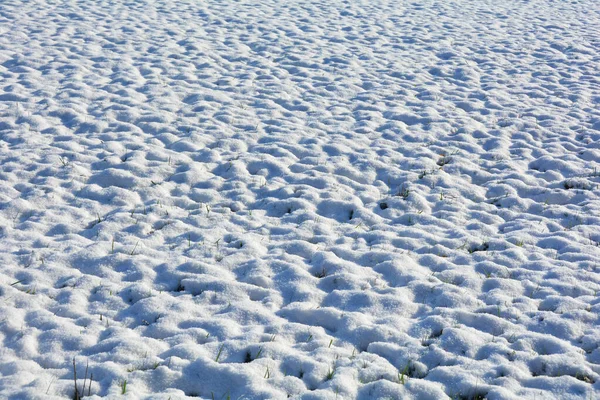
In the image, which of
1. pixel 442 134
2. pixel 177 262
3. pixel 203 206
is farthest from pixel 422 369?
pixel 442 134

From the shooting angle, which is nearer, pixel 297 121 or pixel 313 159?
pixel 313 159

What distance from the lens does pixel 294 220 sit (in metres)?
6.41

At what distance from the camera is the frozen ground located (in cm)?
431

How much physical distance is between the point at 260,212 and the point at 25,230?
2434 mm

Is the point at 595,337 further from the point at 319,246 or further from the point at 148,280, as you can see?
the point at 148,280

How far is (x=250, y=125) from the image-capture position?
8695 mm

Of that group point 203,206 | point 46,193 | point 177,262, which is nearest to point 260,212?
point 203,206

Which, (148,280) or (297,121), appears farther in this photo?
(297,121)

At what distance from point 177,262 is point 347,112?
4.78 metres

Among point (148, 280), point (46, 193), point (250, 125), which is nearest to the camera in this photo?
point (148, 280)

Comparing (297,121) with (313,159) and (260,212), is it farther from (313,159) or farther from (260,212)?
(260,212)

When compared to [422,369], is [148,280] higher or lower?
lower

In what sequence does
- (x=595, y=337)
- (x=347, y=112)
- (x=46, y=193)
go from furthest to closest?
(x=347, y=112) < (x=46, y=193) < (x=595, y=337)

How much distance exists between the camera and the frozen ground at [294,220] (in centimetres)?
431
